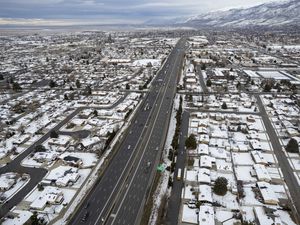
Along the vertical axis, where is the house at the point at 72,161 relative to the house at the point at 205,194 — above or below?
below

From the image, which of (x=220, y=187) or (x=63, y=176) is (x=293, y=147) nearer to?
(x=220, y=187)

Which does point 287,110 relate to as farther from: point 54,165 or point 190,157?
point 54,165

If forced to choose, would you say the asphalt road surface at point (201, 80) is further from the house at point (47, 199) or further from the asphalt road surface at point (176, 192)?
the house at point (47, 199)

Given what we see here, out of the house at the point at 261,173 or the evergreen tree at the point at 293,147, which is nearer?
the house at the point at 261,173

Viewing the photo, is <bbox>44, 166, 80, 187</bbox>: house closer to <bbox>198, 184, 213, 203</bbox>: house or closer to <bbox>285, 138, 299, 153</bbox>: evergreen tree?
<bbox>198, 184, 213, 203</bbox>: house

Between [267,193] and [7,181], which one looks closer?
[267,193]

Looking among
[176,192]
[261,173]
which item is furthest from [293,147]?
[176,192]

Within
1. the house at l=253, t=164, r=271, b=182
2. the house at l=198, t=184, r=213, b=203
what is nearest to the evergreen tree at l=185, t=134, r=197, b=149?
the house at l=198, t=184, r=213, b=203

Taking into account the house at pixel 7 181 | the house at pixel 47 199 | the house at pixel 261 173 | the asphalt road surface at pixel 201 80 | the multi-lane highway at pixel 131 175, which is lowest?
the house at pixel 7 181

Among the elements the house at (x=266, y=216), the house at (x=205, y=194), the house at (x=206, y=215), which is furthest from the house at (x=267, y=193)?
the house at (x=206, y=215)

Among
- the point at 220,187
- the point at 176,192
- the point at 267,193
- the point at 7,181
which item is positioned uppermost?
the point at 220,187
